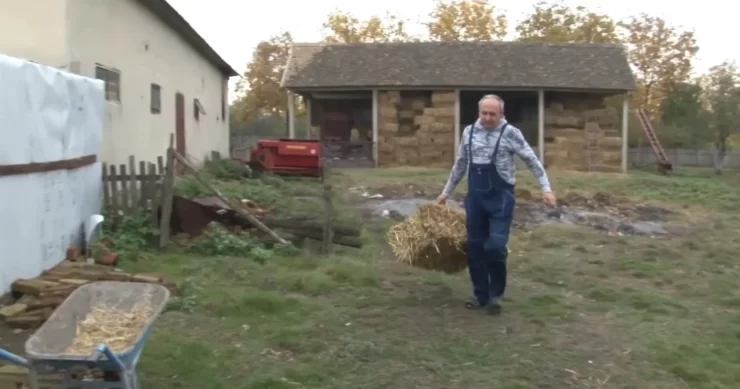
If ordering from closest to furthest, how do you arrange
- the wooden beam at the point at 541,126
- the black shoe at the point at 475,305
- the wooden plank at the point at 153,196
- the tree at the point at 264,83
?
the black shoe at the point at 475,305, the wooden plank at the point at 153,196, the wooden beam at the point at 541,126, the tree at the point at 264,83

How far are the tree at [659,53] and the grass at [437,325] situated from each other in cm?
4339

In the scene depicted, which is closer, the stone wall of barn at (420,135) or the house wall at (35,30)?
the house wall at (35,30)

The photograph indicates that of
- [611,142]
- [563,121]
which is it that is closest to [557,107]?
[563,121]

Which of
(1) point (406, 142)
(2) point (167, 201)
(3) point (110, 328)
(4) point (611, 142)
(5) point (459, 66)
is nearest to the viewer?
(3) point (110, 328)

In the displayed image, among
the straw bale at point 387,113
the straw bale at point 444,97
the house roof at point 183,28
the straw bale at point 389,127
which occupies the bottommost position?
the straw bale at point 389,127

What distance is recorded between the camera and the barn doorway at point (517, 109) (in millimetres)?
31484

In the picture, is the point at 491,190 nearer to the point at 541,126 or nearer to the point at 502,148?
the point at 502,148

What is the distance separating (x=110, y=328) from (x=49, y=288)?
2.12 metres

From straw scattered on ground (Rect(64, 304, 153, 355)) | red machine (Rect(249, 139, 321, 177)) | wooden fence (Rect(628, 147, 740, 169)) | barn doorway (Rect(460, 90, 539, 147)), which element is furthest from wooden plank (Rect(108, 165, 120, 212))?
wooden fence (Rect(628, 147, 740, 169))

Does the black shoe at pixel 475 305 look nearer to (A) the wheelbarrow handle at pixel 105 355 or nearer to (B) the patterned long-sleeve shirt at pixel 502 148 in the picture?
(B) the patterned long-sleeve shirt at pixel 502 148

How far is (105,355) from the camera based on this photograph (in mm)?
4035

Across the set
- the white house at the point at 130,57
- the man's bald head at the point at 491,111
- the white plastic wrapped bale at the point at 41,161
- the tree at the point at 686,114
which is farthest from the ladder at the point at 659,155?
the man's bald head at the point at 491,111

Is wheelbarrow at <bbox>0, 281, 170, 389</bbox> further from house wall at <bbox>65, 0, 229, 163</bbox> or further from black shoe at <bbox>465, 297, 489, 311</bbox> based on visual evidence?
house wall at <bbox>65, 0, 229, 163</bbox>

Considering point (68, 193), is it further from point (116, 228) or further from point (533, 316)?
point (533, 316)
